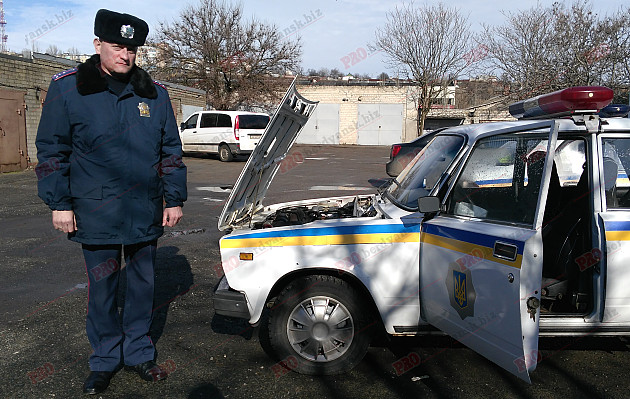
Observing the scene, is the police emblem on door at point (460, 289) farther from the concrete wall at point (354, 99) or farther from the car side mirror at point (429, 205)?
the concrete wall at point (354, 99)

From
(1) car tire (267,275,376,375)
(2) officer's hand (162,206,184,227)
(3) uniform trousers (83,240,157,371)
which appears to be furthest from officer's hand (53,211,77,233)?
(1) car tire (267,275,376,375)

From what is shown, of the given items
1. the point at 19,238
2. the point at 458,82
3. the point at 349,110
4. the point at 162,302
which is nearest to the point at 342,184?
the point at 19,238

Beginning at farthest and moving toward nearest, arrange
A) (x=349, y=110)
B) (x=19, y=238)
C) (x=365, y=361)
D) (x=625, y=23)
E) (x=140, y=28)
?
(x=349, y=110) → (x=625, y=23) → (x=19, y=238) → (x=365, y=361) → (x=140, y=28)

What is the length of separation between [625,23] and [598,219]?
729 inches

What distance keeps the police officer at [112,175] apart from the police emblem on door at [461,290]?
1819mm

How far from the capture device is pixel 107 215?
301 cm

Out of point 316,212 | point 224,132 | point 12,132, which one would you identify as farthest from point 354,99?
point 316,212

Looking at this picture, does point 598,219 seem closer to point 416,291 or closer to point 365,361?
point 416,291

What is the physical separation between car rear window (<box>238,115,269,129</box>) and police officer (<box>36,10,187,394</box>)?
631 inches

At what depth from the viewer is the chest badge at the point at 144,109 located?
10.1ft

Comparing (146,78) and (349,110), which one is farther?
(349,110)

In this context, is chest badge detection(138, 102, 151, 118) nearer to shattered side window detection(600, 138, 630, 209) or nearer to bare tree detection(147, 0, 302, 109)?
shattered side window detection(600, 138, 630, 209)

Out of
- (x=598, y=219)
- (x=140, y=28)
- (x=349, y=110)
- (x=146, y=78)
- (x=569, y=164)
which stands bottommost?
(x=598, y=219)

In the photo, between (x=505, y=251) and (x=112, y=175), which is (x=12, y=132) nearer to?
(x=112, y=175)
